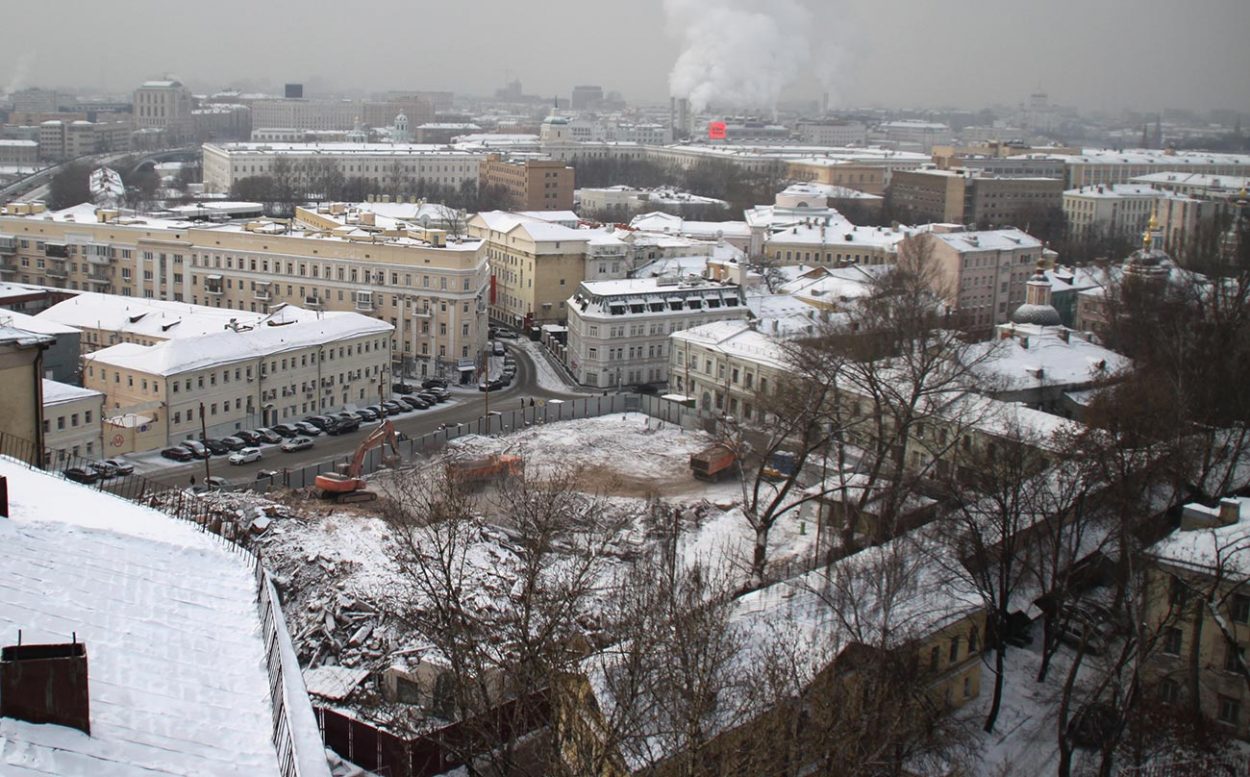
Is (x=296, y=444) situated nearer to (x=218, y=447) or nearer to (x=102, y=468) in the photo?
(x=218, y=447)

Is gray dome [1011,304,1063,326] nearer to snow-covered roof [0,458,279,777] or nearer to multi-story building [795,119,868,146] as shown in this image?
snow-covered roof [0,458,279,777]

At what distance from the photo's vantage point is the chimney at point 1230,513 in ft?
39.9

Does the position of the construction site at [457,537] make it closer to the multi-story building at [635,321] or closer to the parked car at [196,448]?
the parked car at [196,448]

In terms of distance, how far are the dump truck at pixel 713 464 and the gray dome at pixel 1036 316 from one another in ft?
32.3

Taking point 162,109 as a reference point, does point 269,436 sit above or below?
below

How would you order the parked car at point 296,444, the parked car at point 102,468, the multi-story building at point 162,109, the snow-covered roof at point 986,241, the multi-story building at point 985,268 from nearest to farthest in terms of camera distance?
the parked car at point 102,468 < the parked car at point 296,444 < the multi-story building at point 985,268 < the snow-covered roof at point 986,241 < the multi-story building at point 162,109

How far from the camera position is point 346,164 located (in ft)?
193

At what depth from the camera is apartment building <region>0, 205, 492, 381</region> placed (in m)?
26.5

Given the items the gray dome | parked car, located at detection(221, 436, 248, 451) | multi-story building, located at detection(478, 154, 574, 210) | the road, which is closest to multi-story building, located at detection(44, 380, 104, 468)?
the road

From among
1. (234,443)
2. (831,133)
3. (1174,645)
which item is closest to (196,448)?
(234,443)

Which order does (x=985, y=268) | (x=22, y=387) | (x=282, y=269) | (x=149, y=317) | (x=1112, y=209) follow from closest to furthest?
(x=22, y=387)
(x=149, y=317)
(x=282, y=269)
(x=985, y=268)
(x=1112, y=209)

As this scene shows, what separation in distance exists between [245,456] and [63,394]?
2.62m

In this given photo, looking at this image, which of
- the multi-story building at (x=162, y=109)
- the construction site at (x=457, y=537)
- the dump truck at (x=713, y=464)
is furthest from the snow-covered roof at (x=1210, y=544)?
the multi-story building at (x=162, y=109)

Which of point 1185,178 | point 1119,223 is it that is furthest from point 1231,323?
point 1185,178
